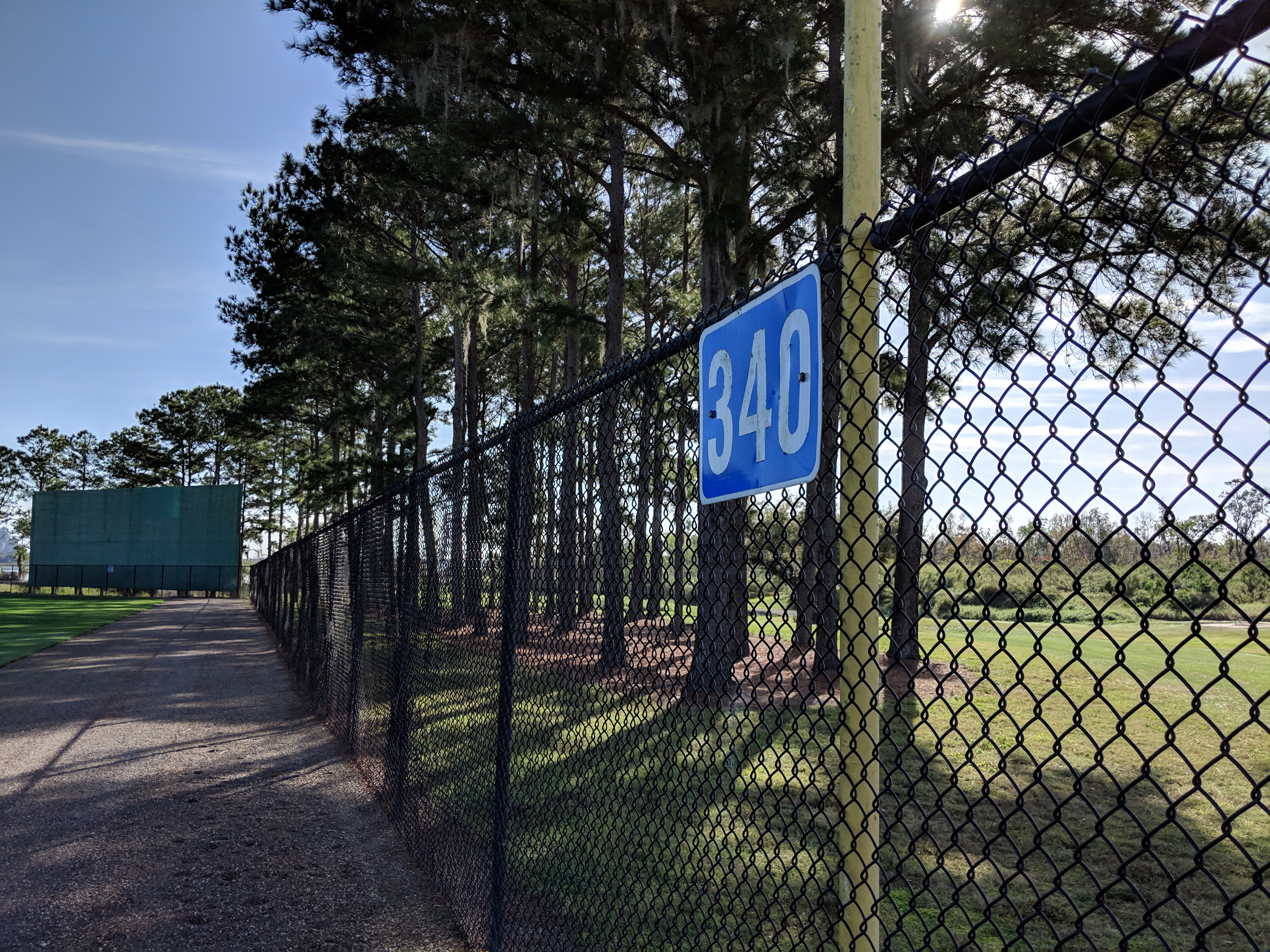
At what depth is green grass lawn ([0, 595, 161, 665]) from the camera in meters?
17.9

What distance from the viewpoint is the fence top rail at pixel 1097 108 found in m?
1.29

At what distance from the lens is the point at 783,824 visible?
4406mm

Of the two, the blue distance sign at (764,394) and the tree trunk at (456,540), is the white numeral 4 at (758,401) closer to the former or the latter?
the blue distance sign at (764,394)

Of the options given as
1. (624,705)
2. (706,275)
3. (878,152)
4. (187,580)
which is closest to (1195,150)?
(878,152)

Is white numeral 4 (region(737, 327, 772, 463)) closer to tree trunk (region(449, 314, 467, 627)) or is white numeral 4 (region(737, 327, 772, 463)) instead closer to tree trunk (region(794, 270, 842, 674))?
tree trunk (region(794, 270, 842, 674))

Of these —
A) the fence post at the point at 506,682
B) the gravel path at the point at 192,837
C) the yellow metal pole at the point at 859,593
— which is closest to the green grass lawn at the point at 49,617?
the gravel path at the point at 192,837

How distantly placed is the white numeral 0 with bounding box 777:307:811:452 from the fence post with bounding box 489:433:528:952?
2001 mm

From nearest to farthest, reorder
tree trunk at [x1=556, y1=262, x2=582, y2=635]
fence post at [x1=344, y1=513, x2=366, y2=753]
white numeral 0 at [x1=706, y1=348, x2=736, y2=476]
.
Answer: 1. white numeral 0 at [x1=706, y1=348, x2=736, y2=476]
2. tree trunk at [x1=556, y1=262, x2=582, y2=635]
3. fence post at [x1=344, y1=513, x2=366, y2=753]

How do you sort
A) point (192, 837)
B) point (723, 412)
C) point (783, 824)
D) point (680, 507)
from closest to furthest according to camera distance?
point (723, 412), point (680, 507), point (783, 824), point (192, 837)

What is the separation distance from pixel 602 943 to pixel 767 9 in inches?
329

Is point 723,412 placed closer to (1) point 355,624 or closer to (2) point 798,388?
(2) point 798,388

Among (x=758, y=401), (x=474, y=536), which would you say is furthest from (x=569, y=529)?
(x=758, y=401)

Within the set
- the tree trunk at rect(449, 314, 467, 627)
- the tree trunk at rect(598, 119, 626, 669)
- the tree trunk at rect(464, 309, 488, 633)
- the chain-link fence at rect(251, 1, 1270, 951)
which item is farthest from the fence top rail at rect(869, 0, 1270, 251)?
the tree trunk at rect(449, 314, 467, 627)

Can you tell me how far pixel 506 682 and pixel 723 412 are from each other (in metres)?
2.03
